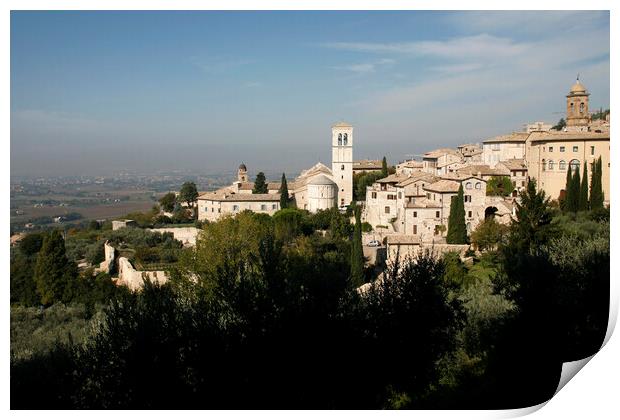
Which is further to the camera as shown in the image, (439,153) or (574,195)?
(439,153)

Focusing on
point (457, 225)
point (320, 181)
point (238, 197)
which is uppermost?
point (320, 181)

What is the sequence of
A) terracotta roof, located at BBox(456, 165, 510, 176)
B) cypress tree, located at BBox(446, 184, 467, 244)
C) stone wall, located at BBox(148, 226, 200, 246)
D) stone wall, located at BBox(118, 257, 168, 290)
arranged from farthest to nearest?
stone wall, located at BBox(148, 226, 200, 246), terracotta roof, located at BBox(456, 165, 510, 176), cypress tree, located at BBox(446, 184, 467, 244), stone wall, located at BBox(118, 257, 168, 290)

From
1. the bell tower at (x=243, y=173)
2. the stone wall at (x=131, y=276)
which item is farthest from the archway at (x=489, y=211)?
the bell tower at (x=243, y=173)

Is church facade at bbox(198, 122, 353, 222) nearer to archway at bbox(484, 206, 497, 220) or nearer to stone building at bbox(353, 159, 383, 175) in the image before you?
stone building at bbox(353, 159, 383, 175)

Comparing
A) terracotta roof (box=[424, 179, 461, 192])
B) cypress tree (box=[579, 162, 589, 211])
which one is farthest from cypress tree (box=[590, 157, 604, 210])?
terracotta roof (box=[424, 179, 461, 192])

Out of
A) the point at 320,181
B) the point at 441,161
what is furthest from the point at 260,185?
the point at 441,161

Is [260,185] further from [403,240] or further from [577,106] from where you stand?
[577,106]

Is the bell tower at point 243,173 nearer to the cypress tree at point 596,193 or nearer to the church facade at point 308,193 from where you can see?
the church facade at point 308,193
